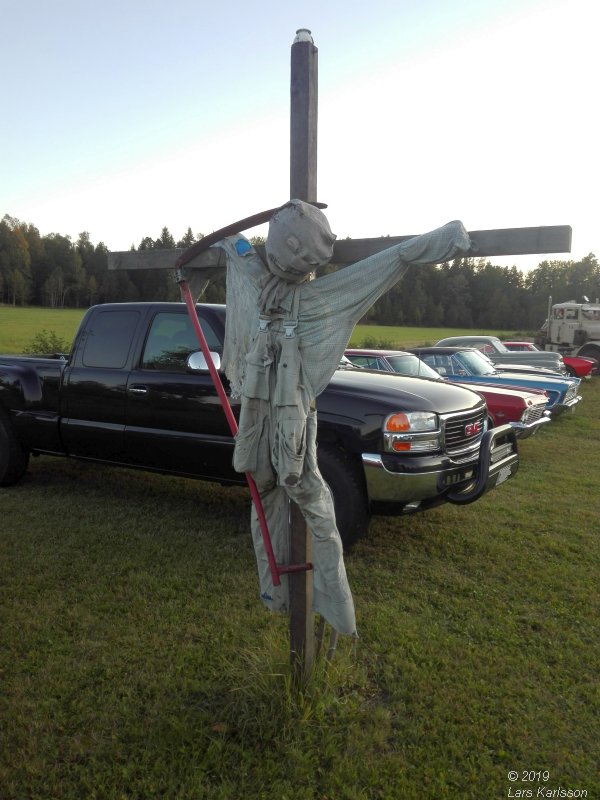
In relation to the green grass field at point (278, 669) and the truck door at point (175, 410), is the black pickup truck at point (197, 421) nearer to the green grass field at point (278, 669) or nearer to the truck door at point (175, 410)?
the truck door at point (175, 410)

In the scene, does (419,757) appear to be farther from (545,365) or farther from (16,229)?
(16,229)

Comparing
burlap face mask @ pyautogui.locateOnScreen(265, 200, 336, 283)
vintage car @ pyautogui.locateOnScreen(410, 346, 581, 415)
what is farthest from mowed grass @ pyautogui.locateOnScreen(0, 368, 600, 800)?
vintage car @ pyautogui.locateOnScreen(410, 346, 581, 415)

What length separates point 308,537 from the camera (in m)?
2.63

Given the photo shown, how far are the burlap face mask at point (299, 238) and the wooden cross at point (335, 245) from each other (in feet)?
0.67

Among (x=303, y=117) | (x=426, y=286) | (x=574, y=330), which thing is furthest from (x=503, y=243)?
(x=426, y=286)

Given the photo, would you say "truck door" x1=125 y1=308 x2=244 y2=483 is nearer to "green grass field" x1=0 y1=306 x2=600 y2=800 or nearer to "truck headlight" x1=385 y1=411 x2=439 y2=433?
"green grass field" x1=0 y1=306 x2=600 y2=800

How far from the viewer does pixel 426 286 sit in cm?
6619

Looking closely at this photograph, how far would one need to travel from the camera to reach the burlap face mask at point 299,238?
7.47 feet

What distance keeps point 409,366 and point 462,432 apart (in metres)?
4.11

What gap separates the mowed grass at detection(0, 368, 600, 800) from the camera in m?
2.40

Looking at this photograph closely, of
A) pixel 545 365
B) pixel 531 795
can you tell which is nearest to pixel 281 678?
pixel 531 795

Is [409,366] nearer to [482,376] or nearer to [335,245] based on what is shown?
[482,376]

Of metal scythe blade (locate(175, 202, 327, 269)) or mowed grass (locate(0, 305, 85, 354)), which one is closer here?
metal scythe blade (locate(175, 202, 327, 269))

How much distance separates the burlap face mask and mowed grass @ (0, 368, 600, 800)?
5.63 feet
